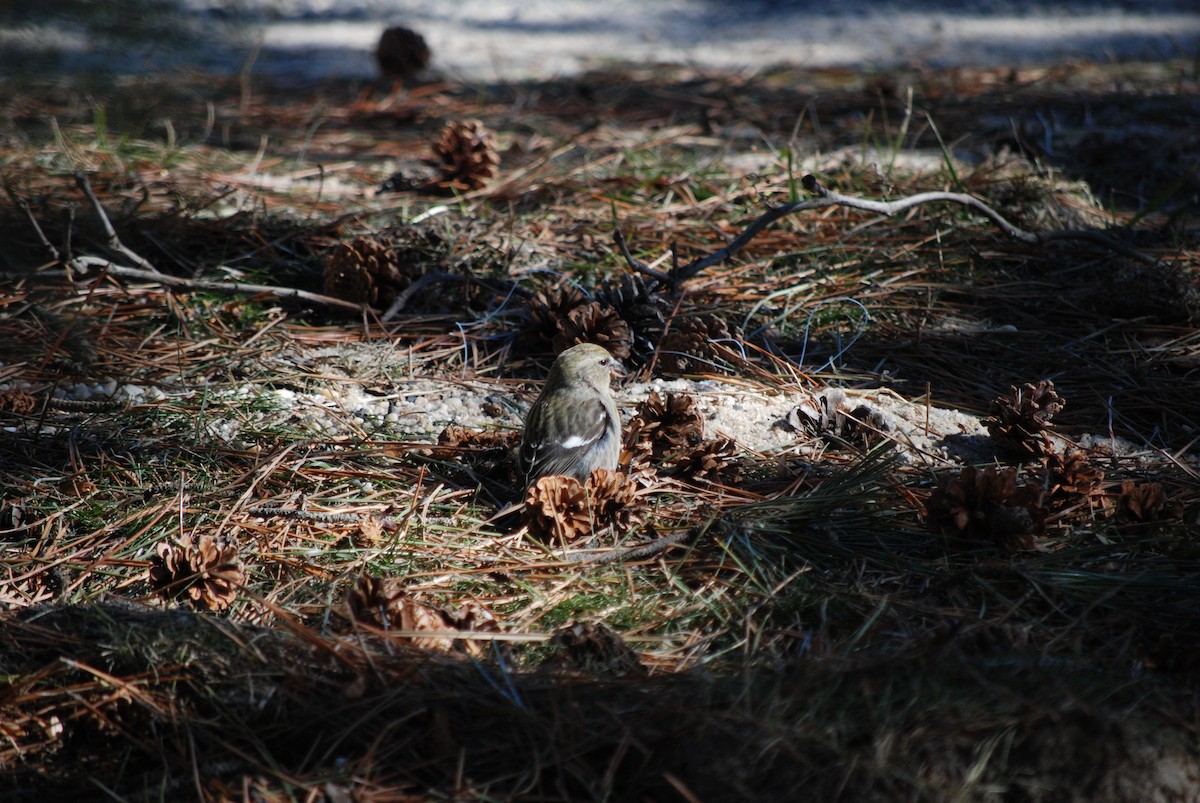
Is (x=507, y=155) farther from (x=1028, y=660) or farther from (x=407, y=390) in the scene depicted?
(x=1028, y=660)

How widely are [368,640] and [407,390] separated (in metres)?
1.45

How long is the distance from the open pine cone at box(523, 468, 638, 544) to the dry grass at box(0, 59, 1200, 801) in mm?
69

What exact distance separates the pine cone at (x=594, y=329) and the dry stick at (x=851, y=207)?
0.81 ft

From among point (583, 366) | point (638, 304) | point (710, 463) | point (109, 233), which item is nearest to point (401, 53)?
point (109, 233)

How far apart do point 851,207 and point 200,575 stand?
2.86 m

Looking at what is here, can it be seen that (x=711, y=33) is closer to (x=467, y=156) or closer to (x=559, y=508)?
(x=467, y=156)

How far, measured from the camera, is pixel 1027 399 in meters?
3.04

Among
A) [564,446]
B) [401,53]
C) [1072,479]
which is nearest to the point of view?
[1072,479]

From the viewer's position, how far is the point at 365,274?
394cm

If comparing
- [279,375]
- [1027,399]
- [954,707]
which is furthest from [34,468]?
[1027,399]

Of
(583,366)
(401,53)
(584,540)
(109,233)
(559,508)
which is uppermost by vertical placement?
(401,53)

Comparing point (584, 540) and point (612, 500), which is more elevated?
point (612, 500)

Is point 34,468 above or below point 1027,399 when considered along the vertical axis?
below

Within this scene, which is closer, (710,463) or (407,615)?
(407,615)
